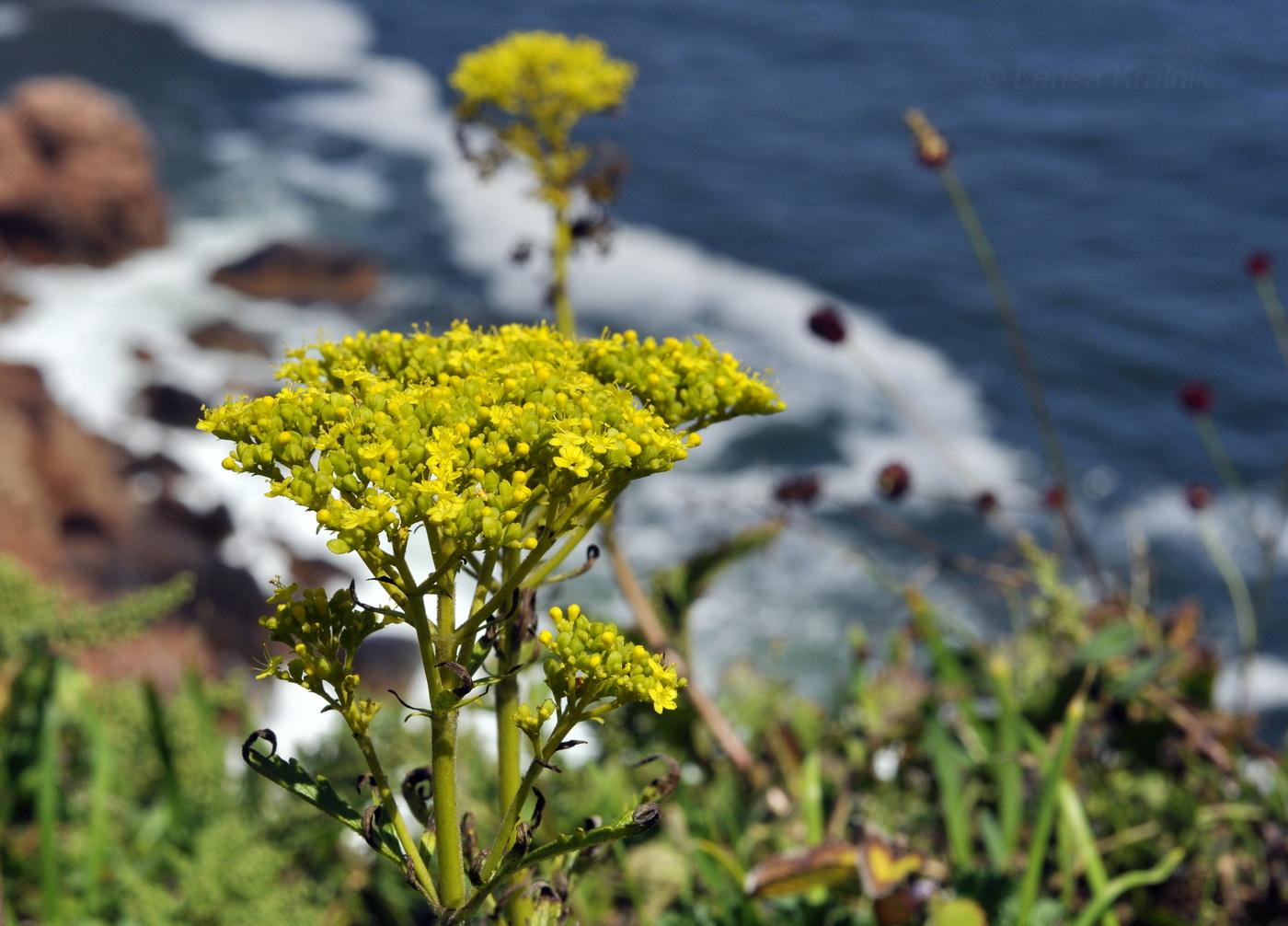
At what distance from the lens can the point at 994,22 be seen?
79.9 feet

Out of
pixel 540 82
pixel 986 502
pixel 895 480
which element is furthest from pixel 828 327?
pixel 540 82

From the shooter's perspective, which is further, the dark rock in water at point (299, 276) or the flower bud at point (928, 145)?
the dark rock in water at point (299, 276)

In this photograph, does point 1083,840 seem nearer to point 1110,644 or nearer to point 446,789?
point 1110,644

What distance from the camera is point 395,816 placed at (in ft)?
6.57

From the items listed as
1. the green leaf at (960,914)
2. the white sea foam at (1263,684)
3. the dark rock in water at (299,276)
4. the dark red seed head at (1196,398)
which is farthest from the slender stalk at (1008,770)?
the dark rock in water at (299,276)

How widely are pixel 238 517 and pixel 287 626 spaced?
12.4m

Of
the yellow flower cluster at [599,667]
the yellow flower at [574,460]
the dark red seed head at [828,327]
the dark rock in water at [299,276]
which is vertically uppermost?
the yellow flower at [574,460]

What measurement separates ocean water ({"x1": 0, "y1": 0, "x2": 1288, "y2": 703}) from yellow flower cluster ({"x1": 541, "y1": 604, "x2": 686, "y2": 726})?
9268mm

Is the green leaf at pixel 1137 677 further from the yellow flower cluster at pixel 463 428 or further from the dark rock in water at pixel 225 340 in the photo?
the dark rock in water at pixel 225 340

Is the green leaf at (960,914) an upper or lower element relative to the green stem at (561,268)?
lower

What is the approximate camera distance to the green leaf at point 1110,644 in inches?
150

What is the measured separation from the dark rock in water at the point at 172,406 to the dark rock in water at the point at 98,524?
146 cm

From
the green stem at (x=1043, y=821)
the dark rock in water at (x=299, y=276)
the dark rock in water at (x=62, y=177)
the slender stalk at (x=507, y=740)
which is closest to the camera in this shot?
the slender stalk at (x=507, y=740)

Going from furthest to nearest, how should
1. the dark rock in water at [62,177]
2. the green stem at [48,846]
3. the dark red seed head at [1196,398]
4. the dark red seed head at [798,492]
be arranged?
the dark rock in water at [62,177] < the dark red seed head at [1196,398] < the dark red seed head at [798,492] < the green stem at [48,846]
